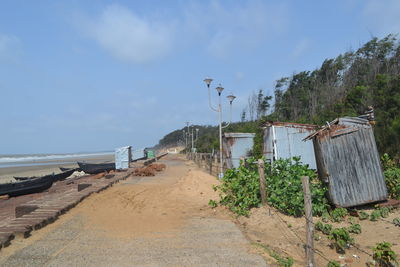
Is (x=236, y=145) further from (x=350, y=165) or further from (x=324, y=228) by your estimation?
(x=324, y=228)

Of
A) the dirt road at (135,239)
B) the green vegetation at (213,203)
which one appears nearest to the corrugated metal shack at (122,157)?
the dirt road at (135,239)

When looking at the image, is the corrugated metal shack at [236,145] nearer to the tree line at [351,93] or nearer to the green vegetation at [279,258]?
the tree line at [351,93]

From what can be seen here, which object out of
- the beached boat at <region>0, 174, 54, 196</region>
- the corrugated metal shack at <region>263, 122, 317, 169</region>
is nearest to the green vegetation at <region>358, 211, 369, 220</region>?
the corrugated metal shack at <region>263, 122, 317, 169</region>

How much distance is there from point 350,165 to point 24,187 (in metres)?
13.8

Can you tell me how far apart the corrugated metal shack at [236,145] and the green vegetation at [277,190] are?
941 centimetres

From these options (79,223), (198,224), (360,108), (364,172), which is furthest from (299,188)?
(360,108)

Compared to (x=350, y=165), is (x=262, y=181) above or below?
below

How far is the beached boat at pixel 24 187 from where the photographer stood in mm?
13836

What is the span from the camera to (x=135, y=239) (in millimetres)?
5336

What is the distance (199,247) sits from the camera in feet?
16.3

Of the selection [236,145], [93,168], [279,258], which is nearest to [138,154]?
[93,168]

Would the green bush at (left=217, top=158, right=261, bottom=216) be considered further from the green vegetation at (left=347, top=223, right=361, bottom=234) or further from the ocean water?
the ocean water

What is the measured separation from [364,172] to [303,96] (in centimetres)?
2747

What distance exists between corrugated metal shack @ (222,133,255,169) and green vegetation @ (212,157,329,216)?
9410 mm
